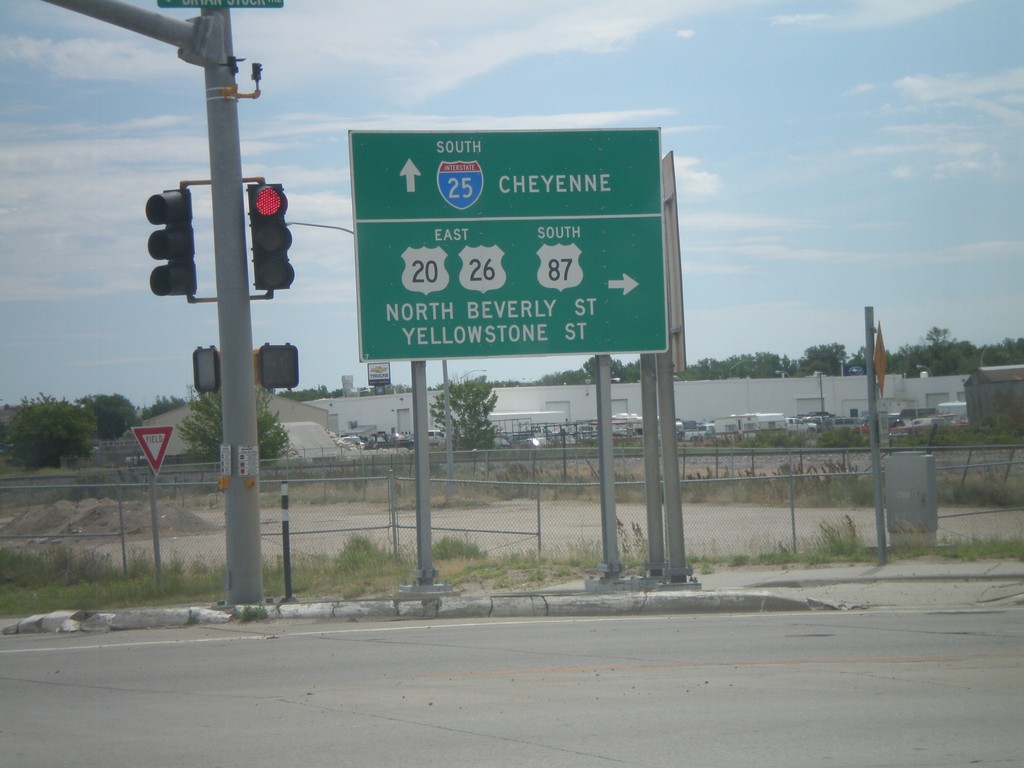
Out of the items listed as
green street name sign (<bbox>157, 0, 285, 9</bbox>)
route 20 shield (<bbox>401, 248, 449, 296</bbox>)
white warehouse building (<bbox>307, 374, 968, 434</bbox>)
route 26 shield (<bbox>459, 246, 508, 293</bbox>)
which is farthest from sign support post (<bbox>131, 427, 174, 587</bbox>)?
white warehouse building (<bbox>307, 374, 968, 434</bbox>)

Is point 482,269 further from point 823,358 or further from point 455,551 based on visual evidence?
point 823,358

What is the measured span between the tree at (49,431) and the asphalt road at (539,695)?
49490mm

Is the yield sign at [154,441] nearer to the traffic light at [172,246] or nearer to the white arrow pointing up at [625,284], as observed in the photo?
the traffic light at [172,246]

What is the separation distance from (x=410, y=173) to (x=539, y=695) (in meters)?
8.03

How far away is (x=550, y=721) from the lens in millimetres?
7230

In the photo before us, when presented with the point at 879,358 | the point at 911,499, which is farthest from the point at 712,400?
the point at 879,358

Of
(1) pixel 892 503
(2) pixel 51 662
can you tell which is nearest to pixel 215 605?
(2) pixel 51 662

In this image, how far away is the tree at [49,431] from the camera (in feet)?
188

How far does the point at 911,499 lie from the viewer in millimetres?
17578

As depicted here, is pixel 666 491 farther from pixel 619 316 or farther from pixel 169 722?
pixel 169 722

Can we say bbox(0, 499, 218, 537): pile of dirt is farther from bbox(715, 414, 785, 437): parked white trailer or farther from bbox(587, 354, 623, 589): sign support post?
bbox(715, 414, 785, 437): parked white trailer

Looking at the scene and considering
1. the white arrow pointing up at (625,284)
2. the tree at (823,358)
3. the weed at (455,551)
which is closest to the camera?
the white arrow pointing up at (625,284)

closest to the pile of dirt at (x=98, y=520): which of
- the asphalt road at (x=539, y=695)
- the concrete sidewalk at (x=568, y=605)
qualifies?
the concrete sidewalk at (x=568, y=605)

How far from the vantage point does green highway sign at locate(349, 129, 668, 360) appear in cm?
1391
